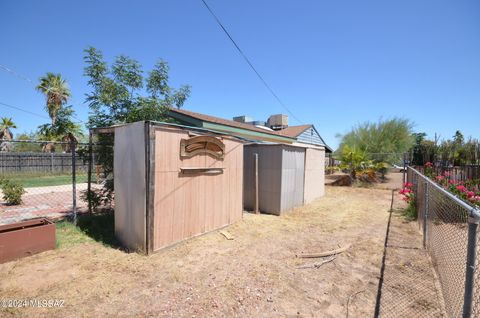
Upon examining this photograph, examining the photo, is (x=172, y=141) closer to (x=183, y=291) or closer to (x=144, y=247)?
(x=144, y=247)

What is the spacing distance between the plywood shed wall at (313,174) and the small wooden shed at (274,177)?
56 cm

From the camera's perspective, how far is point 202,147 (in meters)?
5.07

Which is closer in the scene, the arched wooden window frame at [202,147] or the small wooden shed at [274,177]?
the arched wooden window frame at [202,147]

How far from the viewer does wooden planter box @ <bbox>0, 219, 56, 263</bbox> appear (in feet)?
12.4

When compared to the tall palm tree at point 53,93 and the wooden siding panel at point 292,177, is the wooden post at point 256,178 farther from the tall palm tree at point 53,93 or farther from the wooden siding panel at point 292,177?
the tall palm tree at point 53,93

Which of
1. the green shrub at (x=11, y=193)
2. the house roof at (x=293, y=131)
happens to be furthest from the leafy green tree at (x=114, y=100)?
the house roof at (x=293, y=131)

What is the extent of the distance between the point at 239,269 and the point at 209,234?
1668mm

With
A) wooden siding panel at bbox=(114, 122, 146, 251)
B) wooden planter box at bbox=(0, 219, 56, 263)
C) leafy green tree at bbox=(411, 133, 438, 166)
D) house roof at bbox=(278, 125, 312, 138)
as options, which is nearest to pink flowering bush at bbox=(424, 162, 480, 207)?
leafy green tree at bbox=(411, 133, 438, 166)

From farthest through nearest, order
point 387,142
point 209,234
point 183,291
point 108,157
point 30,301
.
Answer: point 387,142
point 108,157
point 209,234
point 183,291
point 30,301

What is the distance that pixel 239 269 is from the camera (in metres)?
3.78

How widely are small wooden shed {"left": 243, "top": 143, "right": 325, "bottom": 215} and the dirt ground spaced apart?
7.50 feet

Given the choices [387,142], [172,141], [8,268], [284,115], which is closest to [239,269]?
[172,141]

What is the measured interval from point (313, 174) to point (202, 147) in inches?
243

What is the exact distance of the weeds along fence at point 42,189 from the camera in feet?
19.0
